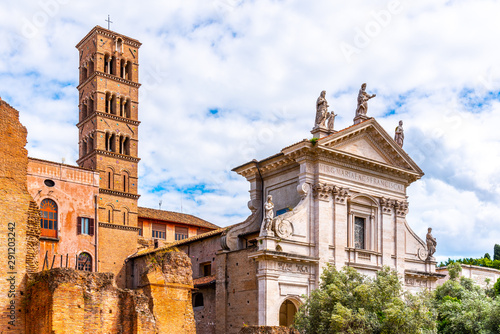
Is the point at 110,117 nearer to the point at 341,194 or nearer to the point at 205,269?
the point at 205,269

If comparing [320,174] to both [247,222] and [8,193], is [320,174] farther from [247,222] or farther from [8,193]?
[8,193]

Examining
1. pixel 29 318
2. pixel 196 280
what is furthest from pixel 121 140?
pixel 29 318

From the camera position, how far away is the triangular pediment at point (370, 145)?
33844 millimetres

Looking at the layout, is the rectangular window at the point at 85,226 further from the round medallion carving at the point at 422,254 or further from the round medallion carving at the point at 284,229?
the round medallion carving at the point at 422,254

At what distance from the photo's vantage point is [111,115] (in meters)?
55.9

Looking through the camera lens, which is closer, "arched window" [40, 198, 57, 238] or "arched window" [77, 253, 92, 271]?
"arched window" [40, 198, 57, 238]

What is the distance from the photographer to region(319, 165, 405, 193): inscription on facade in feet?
110

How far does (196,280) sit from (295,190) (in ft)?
27.2

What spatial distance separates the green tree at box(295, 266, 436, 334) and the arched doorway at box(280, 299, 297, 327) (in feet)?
17.1

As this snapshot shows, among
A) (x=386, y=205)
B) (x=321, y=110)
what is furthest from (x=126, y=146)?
(x=386, y=205)

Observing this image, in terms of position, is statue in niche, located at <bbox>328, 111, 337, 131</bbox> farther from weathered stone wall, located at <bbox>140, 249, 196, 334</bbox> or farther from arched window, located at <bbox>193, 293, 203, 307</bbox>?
weathered stone wall, located at <bbox>140, 249, 196, 334</bbox>

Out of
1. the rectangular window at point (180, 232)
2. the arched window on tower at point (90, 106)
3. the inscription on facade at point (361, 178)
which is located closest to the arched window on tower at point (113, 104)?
the arched window on tower at point (90, 106)

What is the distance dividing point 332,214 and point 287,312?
566 centimetres

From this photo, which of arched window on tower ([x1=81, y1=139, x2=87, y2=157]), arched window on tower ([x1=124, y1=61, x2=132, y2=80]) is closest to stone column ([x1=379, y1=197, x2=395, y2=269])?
arched window on tower ([x1=81, y1=139, x2=87, y2=157])
